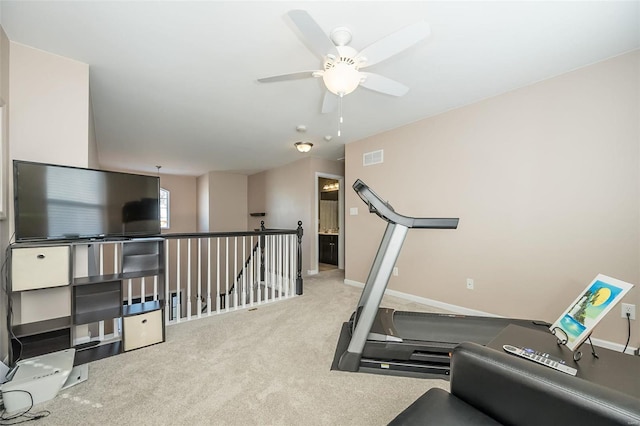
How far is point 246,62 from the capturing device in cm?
222

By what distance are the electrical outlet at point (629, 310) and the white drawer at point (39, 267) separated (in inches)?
172

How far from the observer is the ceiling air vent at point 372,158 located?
402 centimetres

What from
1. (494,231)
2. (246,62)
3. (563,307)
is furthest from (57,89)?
(563,307)

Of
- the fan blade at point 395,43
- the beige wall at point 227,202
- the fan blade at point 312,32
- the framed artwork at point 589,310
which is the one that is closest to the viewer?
the framed artwork at point 589,310

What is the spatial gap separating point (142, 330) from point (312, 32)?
2.68 meters

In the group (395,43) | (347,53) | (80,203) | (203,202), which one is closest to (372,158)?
(347,53)

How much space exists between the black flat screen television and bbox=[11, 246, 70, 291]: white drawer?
128mm

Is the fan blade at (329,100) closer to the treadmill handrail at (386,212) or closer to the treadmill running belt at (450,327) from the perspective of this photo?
the treadmill handrail at (386,212)

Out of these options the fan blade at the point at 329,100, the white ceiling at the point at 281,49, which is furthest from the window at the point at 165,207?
the fan blade at the point at 329,100

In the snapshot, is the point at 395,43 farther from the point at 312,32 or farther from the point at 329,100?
the point at 329,100

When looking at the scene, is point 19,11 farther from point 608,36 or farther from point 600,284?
point 608,36

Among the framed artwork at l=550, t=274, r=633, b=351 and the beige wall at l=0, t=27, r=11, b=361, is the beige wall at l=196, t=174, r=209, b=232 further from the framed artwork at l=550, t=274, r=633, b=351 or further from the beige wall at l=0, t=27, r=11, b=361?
the framed artwork at l=550, t=274, r=633, b=351

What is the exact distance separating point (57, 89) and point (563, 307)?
16.0ft

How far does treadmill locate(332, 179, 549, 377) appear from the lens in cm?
189
